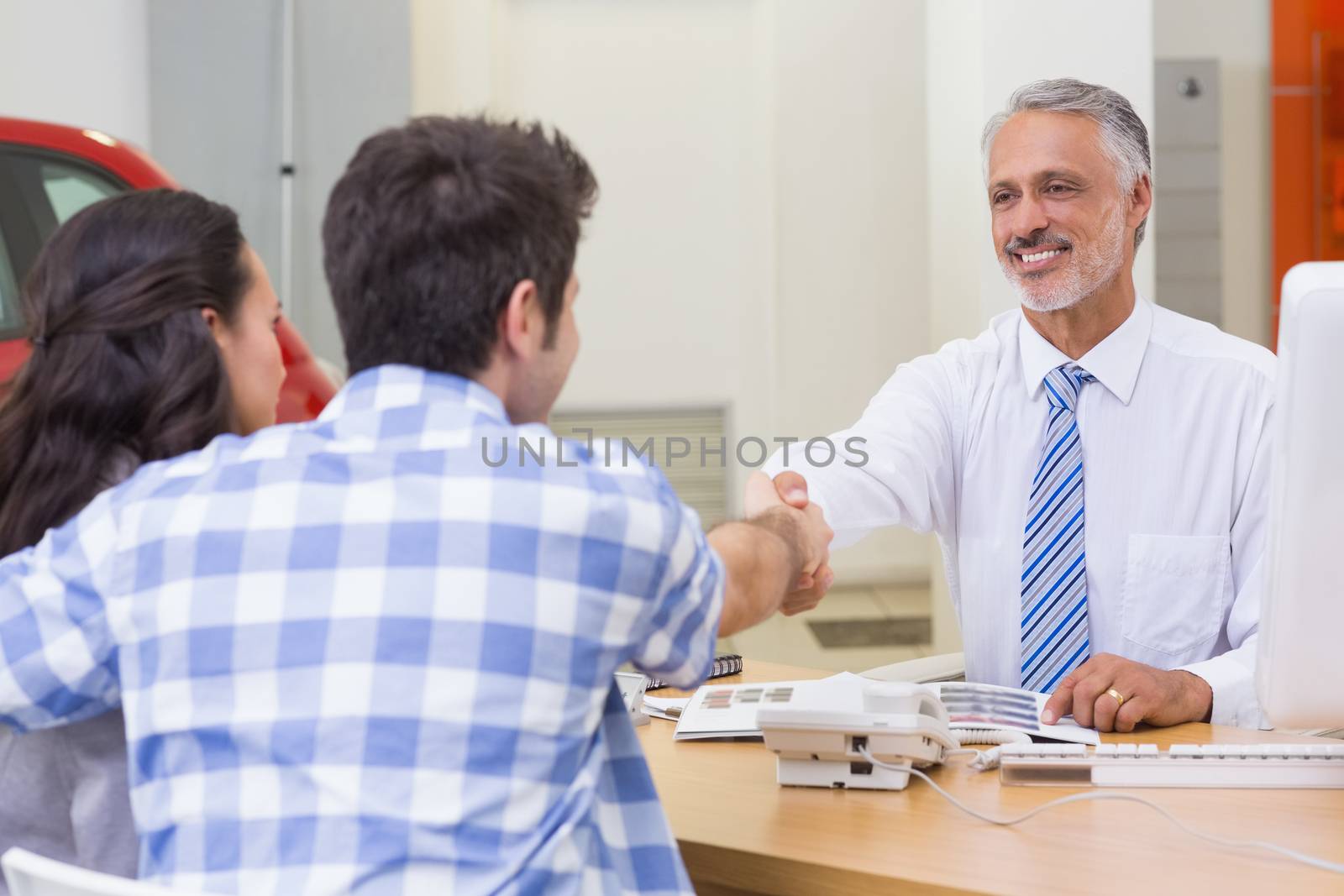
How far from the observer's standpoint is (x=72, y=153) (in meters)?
3.11

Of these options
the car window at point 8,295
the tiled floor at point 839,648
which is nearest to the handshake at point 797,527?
the car window at point 8,295

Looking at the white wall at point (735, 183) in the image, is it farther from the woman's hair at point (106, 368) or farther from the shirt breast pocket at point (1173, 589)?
the woman's hair at point (106, 368)

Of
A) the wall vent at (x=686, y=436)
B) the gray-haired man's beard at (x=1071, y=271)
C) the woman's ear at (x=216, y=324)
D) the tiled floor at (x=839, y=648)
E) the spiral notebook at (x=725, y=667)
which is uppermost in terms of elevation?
the gray-haired man's beard at (x=1071, y=271)

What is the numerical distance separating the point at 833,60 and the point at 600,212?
1088 mm

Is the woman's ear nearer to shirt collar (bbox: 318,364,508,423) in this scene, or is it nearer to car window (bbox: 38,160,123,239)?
shirt collar (bbox: 318,364,508,423)

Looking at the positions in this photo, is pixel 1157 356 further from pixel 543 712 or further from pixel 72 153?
pixel 72 153

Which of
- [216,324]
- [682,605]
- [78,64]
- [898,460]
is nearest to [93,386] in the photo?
[216,324]

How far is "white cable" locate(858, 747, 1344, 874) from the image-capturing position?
1.13 meters

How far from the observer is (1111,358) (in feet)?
6.54

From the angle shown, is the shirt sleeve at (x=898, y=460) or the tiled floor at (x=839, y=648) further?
the tiled floor at (x=839, y=648)

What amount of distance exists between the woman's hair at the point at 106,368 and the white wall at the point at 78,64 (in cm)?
376

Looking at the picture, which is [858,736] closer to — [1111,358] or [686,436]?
[1111,358]

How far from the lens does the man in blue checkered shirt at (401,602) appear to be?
0.91 metres

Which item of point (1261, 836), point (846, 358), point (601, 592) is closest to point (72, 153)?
point (601, 592)
